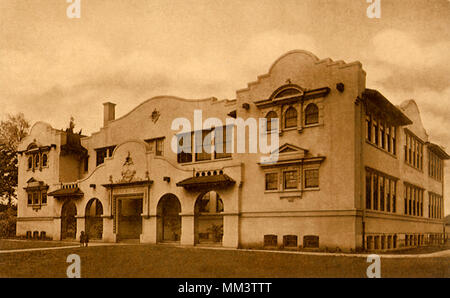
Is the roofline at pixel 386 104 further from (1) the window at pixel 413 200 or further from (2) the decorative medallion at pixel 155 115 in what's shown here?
(2) the decorative medallion at pixel 155 115

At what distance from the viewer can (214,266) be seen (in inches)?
723

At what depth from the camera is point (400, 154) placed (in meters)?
31.8

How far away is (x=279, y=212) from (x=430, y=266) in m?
9.55

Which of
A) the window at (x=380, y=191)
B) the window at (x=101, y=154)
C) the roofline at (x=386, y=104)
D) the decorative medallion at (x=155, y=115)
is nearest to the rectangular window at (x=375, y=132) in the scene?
the roofline at (x=386, y=104)

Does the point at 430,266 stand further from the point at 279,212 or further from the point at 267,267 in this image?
the point at 279,212

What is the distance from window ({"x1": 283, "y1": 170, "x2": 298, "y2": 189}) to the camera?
26.7 meters

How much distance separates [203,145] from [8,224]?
2177 cm

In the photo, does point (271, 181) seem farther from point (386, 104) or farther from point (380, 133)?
point (386, 104)

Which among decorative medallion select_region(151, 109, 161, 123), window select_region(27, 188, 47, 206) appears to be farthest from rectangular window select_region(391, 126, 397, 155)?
window select_region(27, 188, 47, 206)

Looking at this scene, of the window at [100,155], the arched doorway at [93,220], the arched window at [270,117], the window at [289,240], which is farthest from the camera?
the window at [100,155]

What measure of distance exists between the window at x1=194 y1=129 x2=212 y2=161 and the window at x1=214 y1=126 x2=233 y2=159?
2.04ft

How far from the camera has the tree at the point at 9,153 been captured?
1864 inches

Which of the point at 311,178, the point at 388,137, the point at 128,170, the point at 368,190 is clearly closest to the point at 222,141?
the point at 128,170

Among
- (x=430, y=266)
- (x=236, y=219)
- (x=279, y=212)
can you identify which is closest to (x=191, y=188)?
(x=236, y=219)
